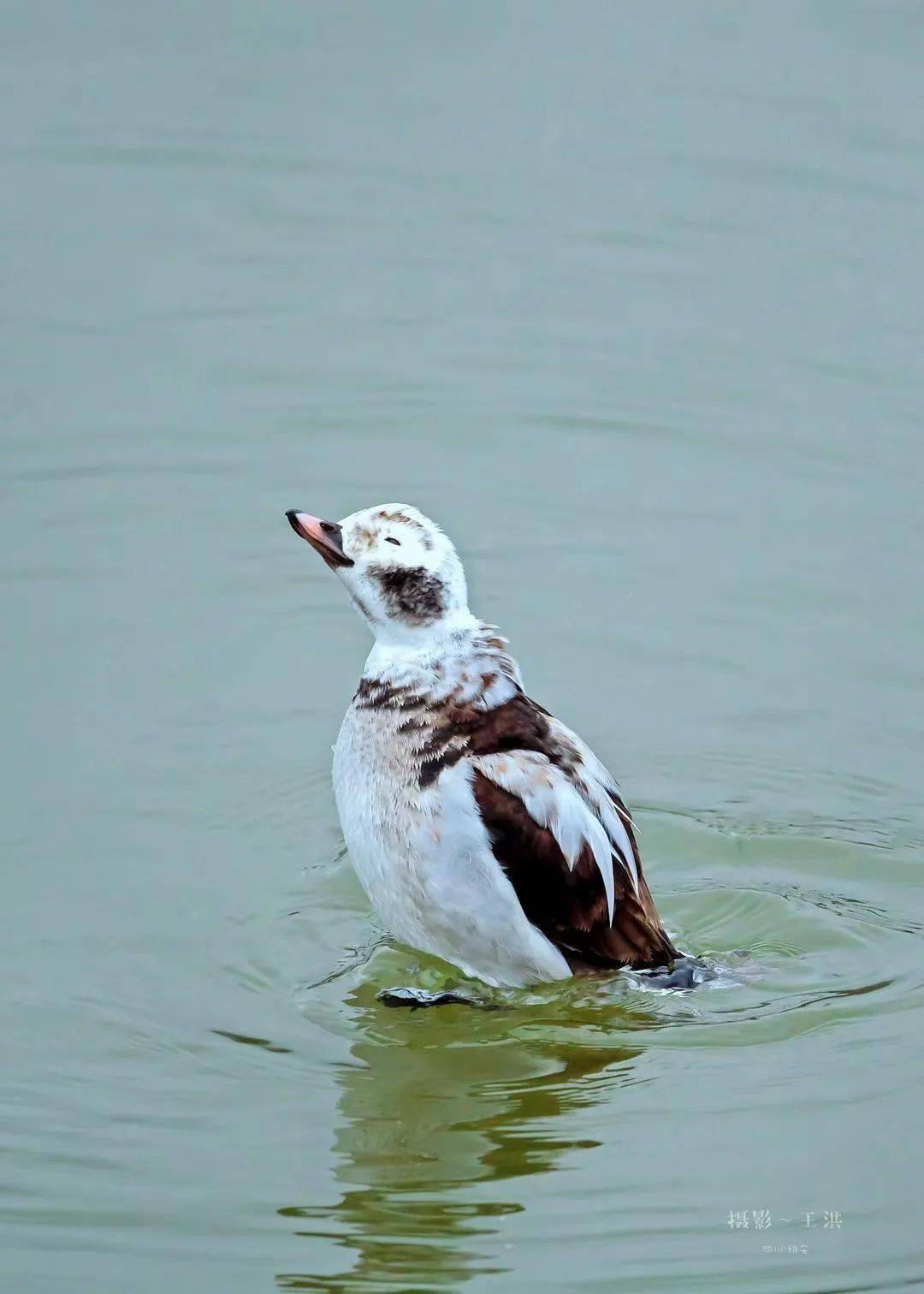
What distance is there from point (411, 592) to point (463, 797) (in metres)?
0.81

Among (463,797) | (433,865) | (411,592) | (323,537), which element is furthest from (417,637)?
(433,865)

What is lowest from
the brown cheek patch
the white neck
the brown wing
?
the brown wing

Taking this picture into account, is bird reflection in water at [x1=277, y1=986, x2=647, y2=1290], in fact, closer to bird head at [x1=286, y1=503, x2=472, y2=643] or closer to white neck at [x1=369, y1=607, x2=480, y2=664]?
white neck at [x1=369, y1=607, x2=480, y2=664]

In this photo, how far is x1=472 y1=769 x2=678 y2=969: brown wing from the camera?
7750mm

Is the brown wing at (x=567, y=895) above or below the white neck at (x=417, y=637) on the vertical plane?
below

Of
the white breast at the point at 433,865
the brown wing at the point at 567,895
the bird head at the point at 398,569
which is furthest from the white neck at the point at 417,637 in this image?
the brown wing at the point at 567,895

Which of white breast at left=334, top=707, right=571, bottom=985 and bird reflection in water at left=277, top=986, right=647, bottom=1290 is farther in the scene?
white breast at left=334, top=707, right=571, bottom=985

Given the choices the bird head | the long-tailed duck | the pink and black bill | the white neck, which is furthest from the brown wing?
the pink and black bill

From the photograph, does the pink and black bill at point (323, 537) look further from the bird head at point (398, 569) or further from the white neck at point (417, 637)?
the white neck at point (417, 637)

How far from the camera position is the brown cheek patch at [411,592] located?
8.03 meters

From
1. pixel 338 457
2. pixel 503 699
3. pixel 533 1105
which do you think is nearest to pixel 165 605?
pixel 338 457

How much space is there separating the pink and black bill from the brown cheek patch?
18 cm

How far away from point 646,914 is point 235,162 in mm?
7387

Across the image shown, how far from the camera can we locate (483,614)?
1069 cm
